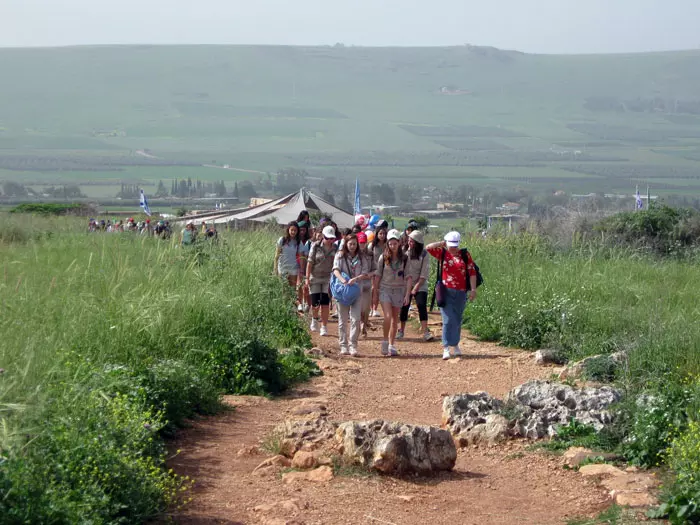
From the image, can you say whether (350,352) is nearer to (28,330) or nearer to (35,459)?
(28,330)

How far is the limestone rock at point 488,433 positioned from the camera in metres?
8.64

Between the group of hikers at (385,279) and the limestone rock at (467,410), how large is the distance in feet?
13.2

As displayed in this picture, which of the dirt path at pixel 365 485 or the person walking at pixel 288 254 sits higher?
the person walking at pixel 288 254

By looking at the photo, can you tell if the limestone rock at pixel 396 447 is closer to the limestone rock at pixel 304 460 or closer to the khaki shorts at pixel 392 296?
the limestone rock at pixel 304 460

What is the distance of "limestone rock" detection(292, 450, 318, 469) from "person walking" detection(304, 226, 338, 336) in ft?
24.8

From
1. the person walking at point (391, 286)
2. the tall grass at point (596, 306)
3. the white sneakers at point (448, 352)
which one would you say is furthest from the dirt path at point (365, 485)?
the person walking at point (391, 286)

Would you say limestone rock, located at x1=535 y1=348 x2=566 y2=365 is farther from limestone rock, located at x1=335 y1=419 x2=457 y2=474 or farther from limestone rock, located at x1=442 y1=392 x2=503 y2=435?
limestone rock, located at x1=335 y1=419 x2=457 y2=474

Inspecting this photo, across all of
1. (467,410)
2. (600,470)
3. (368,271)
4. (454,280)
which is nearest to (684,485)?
(600,470)

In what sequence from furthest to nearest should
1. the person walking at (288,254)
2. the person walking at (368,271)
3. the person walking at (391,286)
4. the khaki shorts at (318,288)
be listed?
the person walking at (288,254) → the khaki shorts at (318,288) → the person walking at (368,271) → the person walking at (391,286)

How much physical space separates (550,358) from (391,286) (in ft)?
7.61

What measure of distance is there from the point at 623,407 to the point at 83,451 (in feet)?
14.4

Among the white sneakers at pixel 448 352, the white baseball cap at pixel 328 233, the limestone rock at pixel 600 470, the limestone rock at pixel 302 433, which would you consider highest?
the white baseball cap at pixel 328 233

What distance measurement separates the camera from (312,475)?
7.36 m

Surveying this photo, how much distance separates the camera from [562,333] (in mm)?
13289
